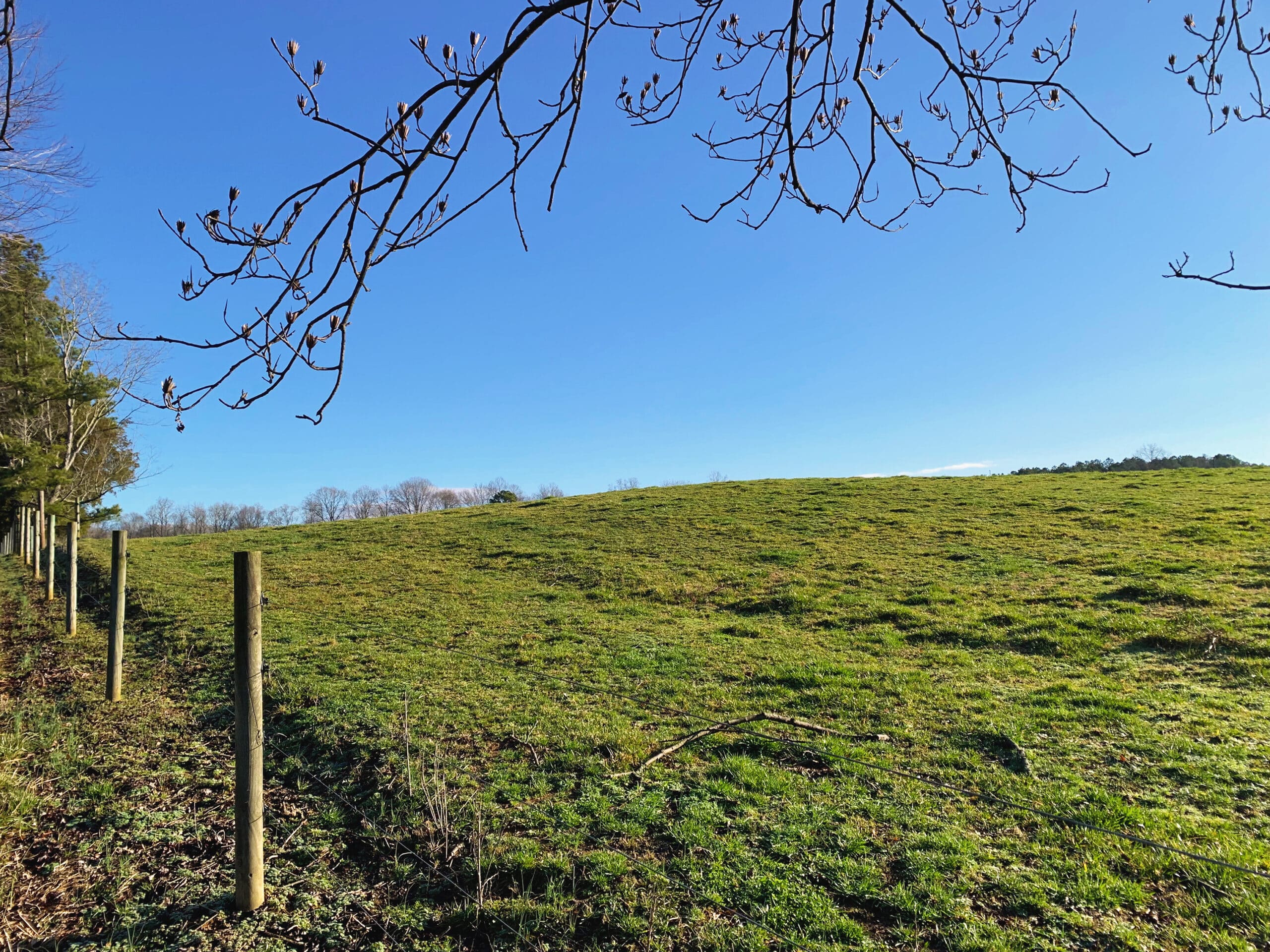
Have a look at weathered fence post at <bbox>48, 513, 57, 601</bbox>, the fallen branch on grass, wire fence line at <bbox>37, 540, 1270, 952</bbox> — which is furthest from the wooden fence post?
the fallen branch on grass

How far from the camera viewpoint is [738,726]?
6168mm

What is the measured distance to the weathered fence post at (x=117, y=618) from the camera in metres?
7.15

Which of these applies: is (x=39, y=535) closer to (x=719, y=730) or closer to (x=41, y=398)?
(x=41, y=398)

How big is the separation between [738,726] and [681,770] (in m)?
1.15

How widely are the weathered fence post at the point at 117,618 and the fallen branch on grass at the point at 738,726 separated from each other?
20.9ft

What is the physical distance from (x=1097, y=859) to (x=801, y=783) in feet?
6.18

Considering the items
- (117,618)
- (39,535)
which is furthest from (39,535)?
(117,618)

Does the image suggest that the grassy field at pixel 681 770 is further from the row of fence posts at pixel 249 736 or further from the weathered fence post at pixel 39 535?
the weathered fence post at pixel 39 535

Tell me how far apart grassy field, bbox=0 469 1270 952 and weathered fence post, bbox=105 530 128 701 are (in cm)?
31

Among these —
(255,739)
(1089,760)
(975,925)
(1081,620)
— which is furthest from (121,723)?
(1081,620)

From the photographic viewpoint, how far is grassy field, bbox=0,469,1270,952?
3.37m

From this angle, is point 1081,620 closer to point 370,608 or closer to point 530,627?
point 530,627

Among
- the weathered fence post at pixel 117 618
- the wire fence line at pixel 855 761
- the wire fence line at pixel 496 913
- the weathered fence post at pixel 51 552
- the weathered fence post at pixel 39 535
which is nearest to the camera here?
the wire fence line at pixel 496 913

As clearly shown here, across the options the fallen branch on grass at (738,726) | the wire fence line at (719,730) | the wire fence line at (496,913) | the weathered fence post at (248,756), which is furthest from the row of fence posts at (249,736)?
the fallen branch on grass at (738,726)
